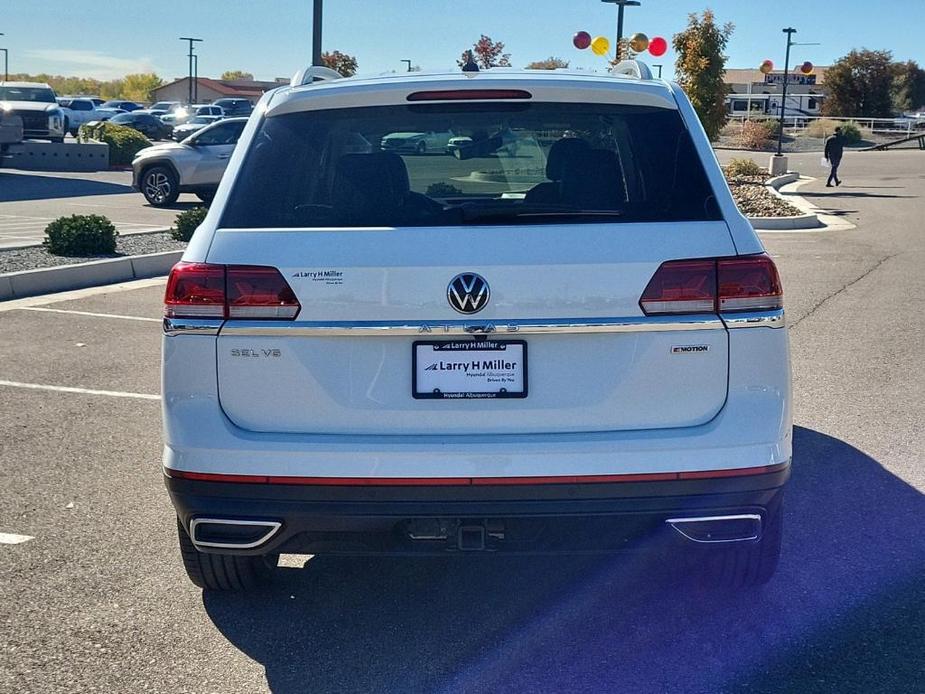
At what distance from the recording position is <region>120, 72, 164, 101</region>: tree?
14912 cm

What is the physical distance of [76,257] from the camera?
12789 millimetres

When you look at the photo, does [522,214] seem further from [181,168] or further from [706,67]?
[706,67]

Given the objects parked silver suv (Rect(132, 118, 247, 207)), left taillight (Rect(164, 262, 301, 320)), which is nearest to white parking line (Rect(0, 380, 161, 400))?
left taillight (Rect(164, 262, 301, 320))

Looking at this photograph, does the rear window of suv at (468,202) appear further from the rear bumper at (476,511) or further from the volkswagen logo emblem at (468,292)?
the rear bumper at (476,511)

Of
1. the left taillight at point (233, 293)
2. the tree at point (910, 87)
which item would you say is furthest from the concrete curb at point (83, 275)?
the tree at point (910, 87)

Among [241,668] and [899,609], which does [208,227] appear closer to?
[241,668]

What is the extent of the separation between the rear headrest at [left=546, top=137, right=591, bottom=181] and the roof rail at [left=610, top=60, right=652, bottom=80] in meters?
0.35

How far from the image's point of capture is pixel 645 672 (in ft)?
11.7

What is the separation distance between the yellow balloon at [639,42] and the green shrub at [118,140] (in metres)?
15.8

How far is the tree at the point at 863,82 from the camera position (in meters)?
83.4

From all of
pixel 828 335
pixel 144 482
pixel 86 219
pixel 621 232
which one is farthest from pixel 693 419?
pixel 86 219

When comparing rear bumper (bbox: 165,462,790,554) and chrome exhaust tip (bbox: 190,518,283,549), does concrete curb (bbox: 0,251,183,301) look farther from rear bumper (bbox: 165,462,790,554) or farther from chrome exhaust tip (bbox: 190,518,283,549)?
rear bumper (bbox: 165,462,790,554)

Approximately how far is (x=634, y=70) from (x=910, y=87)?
109m

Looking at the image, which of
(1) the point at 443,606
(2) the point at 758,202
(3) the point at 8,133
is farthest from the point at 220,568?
(3) the point at 8,133
